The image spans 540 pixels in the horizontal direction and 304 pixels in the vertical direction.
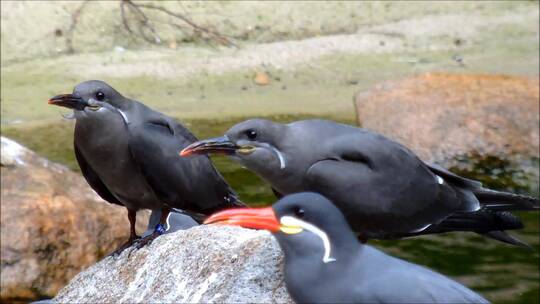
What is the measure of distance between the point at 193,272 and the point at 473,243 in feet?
14.6

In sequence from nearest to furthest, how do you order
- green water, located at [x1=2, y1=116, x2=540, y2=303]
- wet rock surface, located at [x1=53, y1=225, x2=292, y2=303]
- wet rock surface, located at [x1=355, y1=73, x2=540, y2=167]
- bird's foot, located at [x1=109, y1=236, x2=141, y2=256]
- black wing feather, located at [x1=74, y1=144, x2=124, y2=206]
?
wet rock surface, located at [x1=53, y1=225, x2=292, y2=303]
black wing feather, located at [x1=74, y1=144, x2=124, y2=206]
bird's foot, located at [x1=109, y1=236, x2=141, y2=256]
green water, located at [x1=2, y1=116, x2=540, y2=303]
wet rock surface, located at [x1=355, y1=73, x2=540, y2=167]

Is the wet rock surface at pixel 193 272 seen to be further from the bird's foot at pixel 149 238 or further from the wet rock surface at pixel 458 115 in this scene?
the wet rock surface at pixel 458 115

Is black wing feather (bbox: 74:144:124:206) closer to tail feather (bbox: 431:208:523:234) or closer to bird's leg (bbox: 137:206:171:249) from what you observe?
bird's leg (bbox: 137:206:171:249)

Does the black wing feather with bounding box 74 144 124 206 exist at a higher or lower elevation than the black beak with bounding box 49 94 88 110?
lower

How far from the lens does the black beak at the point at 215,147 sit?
4.62 meters

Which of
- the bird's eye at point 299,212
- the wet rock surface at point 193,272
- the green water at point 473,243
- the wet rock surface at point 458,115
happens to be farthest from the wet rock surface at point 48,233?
the bird's eye at point 299,212

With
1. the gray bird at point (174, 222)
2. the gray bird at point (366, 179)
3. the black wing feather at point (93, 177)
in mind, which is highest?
the gray bird at point (366, 179)

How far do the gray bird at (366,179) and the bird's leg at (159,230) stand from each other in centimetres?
96

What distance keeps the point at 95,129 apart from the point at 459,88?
5.43 metres

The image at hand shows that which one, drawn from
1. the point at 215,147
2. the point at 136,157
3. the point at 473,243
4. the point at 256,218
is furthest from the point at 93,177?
the point at 473,243

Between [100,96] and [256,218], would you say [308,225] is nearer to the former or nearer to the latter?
[256,218]

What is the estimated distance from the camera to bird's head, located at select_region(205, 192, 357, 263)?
3742 mm

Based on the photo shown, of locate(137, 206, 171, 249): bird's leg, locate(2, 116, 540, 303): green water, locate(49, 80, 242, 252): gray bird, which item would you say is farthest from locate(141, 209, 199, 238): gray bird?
locate(2, 116, 540, 303): green water

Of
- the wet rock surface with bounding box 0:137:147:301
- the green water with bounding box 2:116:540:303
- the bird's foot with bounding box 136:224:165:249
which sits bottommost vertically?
the green water with bounding box 2:116:540:303
